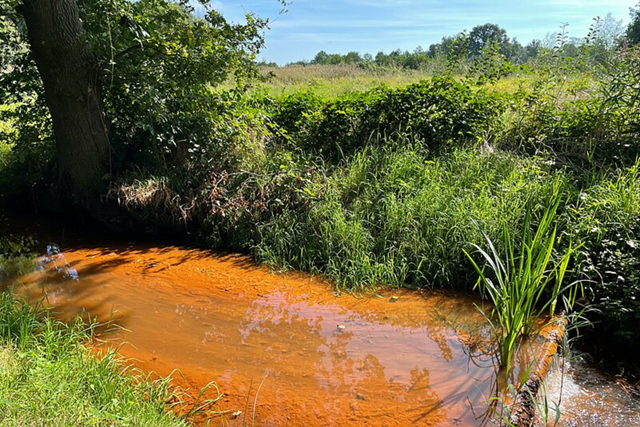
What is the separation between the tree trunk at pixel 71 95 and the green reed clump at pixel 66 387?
3.49 m

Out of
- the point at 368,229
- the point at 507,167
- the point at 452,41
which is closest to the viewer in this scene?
the point at 368,229

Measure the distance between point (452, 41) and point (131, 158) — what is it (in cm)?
549

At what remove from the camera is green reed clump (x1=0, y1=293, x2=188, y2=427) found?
2359 millimetres

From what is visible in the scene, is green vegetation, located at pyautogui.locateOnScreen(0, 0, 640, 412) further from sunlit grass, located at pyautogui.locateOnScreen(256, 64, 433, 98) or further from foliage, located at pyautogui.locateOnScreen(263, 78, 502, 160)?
sunlit grass, located at pyautogui.locateOnScreen(256, 64, 433, 98)

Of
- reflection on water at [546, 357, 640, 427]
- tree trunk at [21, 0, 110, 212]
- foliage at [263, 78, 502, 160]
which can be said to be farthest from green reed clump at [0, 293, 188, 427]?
foliage at [263, 78, 502, 160]

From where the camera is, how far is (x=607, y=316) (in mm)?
3848

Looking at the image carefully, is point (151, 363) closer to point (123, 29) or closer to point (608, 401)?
point (608, 401)

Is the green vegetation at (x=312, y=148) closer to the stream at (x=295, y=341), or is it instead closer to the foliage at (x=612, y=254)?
the foliage at (x=612, y=254)

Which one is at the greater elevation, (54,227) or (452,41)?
(452,41)

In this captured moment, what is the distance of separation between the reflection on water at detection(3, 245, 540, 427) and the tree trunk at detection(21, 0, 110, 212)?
140cm

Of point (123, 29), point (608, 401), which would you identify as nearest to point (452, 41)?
point (123, 29)

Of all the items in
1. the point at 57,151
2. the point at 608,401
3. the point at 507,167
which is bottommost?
the point at 608,401

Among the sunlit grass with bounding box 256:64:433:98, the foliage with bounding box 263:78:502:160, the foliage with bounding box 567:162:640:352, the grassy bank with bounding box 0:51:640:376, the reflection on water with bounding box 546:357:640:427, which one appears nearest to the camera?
the reflection on water with bounding box 546:357:640:427

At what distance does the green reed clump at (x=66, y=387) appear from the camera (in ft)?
7.74
